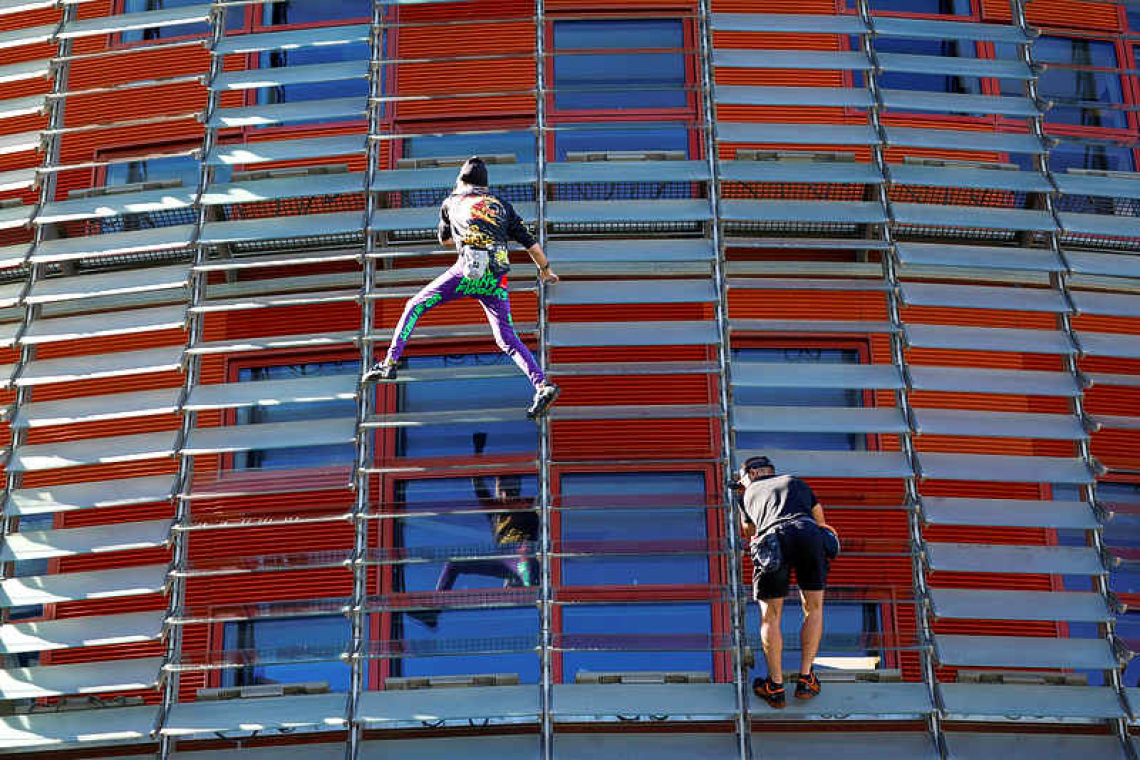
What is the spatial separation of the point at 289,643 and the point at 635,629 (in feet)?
10.8

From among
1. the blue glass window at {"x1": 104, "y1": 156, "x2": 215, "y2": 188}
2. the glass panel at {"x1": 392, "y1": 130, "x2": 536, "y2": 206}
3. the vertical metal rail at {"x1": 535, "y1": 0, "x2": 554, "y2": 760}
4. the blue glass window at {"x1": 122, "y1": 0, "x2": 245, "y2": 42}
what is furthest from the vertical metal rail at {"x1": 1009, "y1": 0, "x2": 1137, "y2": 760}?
the blue glass window at {"x1": 104, "y1": 156, "x2": 215, "y2": 188}

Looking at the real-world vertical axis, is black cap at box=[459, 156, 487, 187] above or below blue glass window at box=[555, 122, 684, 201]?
below

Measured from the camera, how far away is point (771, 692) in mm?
9945

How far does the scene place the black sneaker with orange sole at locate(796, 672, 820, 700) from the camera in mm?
9969

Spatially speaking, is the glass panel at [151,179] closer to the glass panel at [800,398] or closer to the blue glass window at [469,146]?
the blue glass window at [469,146]

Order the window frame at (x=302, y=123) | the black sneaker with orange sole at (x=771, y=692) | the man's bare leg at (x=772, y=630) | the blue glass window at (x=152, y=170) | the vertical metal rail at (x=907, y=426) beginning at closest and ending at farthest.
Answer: the man's bare leg at (x=772, y=630) < the black sneaker with orange sole at (x=771, y=692) < the vertical metal rail at (x=907, y=426) < the window frame at (x=302, y=123) < the blue glass window at (x=152, y=170)

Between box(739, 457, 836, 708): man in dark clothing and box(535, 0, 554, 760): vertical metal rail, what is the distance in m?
1.72

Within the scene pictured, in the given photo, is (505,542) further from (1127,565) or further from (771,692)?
(1127,565)

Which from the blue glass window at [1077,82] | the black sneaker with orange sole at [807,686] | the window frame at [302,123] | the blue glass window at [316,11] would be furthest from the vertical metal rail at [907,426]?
the blue glass window at [316,11]

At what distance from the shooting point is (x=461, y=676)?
1089 cm

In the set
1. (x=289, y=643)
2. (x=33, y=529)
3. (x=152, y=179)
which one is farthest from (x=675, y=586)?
(x=152, y=179)

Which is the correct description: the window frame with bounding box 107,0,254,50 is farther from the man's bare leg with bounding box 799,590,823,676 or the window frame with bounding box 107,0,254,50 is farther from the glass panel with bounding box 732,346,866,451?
the man's bare leg with bounding box 799,590,823,676

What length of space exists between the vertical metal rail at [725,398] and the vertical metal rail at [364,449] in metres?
3.04

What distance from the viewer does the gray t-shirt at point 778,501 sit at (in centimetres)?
966
